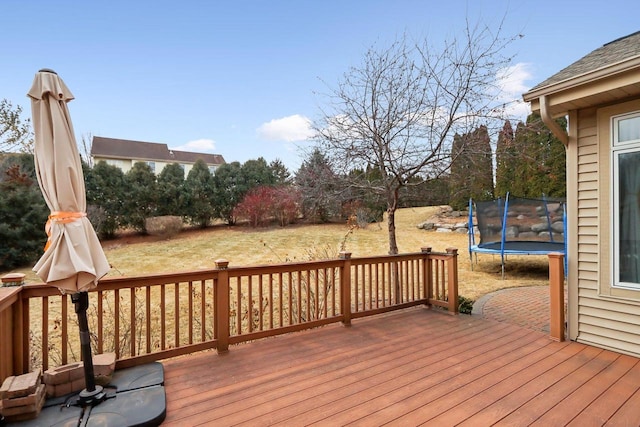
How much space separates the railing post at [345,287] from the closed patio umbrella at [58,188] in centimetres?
266

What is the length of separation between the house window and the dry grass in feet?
9.92

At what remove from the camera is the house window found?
306 cm

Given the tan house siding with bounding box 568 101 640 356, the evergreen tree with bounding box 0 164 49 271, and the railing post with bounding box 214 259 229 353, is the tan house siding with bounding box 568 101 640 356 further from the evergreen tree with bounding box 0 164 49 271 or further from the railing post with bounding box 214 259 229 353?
the evergreen tree with bounding box 0 164 49 271

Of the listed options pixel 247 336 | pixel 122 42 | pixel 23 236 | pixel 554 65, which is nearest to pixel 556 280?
pixel 247 336

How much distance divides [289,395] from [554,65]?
6.93 meters

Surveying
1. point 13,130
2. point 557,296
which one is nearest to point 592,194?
point 557,296

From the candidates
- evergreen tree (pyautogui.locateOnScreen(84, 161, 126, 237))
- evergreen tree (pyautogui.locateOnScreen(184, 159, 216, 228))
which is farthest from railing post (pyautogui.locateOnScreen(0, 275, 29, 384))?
evergreen tree (pyautogui.locateOnScreen(184, 159, 216, 228))

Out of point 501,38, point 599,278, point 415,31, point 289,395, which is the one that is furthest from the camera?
point 415,31

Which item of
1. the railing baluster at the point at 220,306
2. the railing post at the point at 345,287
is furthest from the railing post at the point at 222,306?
the railing post at the point at 345,287

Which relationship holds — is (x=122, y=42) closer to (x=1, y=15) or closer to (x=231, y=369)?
(x=1, y=15)

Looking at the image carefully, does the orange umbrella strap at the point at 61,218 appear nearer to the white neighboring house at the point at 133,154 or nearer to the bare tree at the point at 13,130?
the bare tree at the point at 13,130

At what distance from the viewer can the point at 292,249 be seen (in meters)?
10.6

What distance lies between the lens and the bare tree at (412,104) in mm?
4859

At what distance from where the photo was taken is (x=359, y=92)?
538cm
